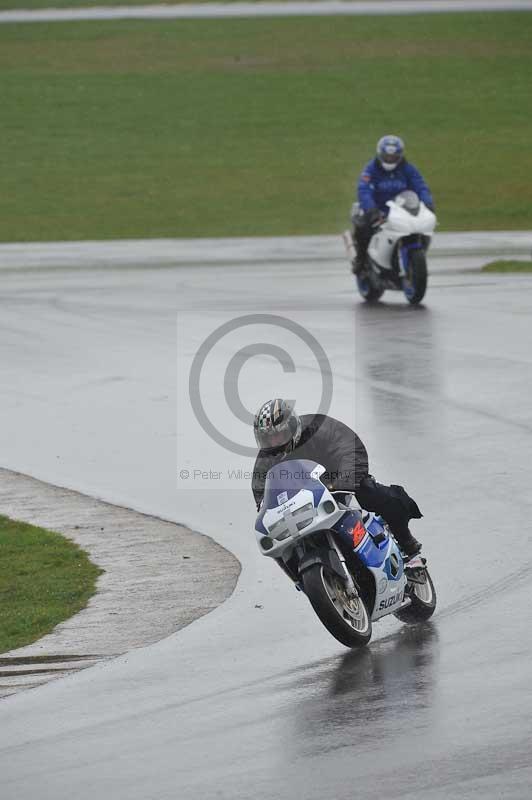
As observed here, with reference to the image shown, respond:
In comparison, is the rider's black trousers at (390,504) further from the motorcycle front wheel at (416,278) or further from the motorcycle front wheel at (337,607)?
the motorcycle front wheel at (416,278)

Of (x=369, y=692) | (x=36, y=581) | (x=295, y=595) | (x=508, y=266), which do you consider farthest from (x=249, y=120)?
(x=369, y=692)

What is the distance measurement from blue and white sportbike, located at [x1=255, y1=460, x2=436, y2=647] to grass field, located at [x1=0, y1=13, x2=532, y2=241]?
26528 mm

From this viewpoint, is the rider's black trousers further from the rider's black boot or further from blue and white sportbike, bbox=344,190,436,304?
blue and white sportbike, bbox=344,190,436,304

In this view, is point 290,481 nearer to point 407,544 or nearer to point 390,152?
point 407,544

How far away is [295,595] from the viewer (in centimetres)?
998

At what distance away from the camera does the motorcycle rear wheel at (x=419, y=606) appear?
9.21m

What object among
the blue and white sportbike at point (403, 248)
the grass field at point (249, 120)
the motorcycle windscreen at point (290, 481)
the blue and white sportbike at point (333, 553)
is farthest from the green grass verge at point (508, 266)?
the motorcycle windscreen at point (290, 481)

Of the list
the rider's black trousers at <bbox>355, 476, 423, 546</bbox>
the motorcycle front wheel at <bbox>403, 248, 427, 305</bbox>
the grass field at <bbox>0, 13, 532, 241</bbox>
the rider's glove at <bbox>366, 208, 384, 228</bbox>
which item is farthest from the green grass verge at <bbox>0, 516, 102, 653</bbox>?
the grass field at <bbox>0, 13, 532, 241</bbox>

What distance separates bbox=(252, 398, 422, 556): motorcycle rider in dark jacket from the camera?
29.1 feet

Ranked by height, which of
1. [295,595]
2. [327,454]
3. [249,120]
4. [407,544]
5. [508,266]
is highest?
[327,454]

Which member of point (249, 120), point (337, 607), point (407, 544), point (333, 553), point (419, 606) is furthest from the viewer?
point (249, 120)

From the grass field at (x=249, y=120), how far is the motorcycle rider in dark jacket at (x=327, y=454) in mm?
26284

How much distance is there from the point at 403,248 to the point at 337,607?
557 inches

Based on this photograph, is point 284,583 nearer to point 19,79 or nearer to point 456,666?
point 456,666
